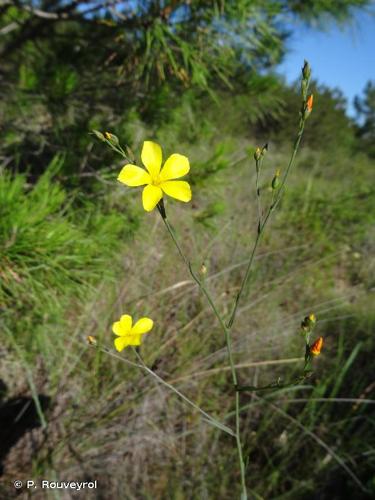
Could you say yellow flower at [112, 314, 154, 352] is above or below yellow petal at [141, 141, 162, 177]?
below

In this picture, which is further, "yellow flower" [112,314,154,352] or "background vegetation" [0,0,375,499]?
"background vegetation" [0,0,375,499]

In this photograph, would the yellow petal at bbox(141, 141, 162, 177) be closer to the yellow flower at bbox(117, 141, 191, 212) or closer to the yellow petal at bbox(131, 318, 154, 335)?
the yellow flower at bbox(117, 141, 191, 212)

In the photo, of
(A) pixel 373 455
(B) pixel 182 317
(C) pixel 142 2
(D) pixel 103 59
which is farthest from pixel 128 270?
(A) pixel 373 455

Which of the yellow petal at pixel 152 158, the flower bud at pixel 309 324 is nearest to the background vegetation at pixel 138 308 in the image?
the yellow petal at pixel 152 158

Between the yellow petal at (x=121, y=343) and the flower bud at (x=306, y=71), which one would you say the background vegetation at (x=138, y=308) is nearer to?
the yellow petal at (x=121, y=343)

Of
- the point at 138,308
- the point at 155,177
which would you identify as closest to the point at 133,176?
the point at 155,177

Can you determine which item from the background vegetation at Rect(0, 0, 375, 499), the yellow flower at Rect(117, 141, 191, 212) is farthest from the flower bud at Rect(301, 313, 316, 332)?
the background vegetation at Rect(0, 0, 375, 499)

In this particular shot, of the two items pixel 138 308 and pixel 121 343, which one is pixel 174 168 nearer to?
pixel 121 343
